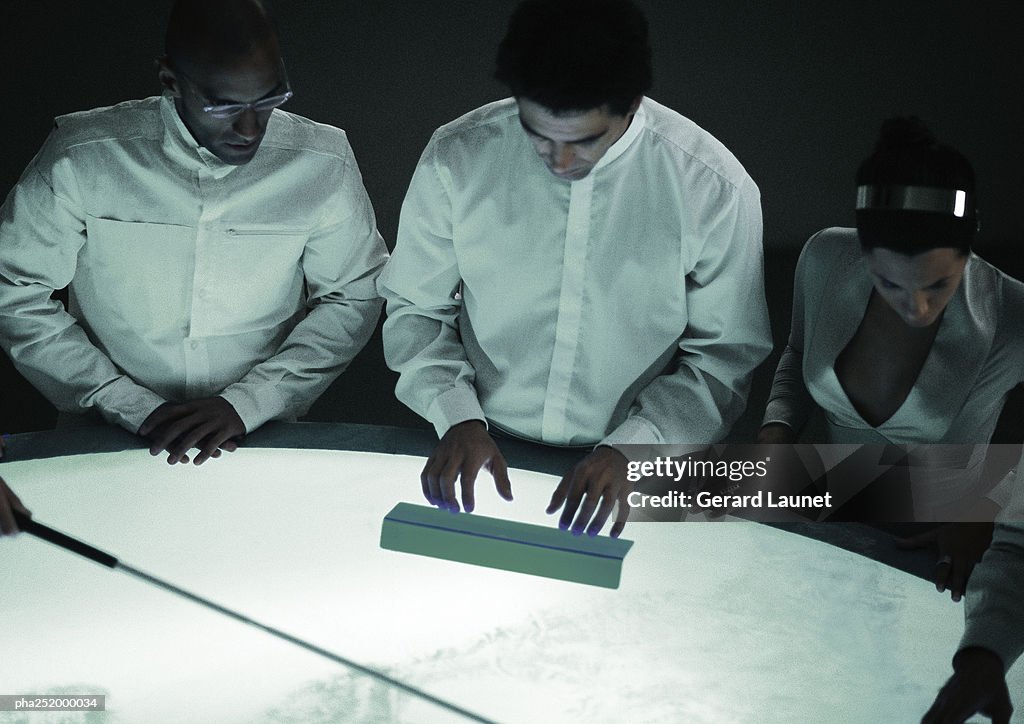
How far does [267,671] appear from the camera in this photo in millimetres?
1473

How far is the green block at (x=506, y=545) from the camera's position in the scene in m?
1.35

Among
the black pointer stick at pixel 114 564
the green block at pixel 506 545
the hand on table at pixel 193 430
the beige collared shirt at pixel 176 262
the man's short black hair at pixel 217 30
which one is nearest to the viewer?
the black pointer stick at pixel 114 564

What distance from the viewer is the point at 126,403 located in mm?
1714

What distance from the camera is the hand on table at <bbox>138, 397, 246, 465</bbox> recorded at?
1.60 meters

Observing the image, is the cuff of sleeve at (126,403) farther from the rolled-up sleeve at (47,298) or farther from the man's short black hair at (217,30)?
the man's short black hair at (217,30)

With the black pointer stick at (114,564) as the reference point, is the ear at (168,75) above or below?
above

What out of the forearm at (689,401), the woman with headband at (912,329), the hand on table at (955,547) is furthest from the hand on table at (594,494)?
the hand on table at (955,547)

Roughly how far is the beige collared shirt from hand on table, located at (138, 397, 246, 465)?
0.05 m

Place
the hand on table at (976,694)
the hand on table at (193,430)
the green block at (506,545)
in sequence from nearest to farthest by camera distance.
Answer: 1. the hand on table at (976,694)
2. the green block at (506,545)
3. the hand on table at (193,430)

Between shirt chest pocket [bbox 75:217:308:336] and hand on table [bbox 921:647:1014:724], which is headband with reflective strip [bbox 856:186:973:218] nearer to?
hand on table [bbox 921:647:1014:724]

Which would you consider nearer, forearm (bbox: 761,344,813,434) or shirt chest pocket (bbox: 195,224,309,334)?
forearm (bbox: 761,344,813,434)

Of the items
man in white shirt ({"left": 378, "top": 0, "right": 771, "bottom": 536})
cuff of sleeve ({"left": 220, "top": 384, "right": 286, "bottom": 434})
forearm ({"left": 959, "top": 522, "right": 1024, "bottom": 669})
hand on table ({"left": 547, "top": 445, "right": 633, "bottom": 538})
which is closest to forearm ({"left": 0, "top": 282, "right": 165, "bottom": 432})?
cuff of sleeve ({"left": 220, "top": 384, "right": 286, "bottom": 434})

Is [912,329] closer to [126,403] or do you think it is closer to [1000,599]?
[1000,599]

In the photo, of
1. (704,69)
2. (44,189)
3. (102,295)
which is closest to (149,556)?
(102,295)
